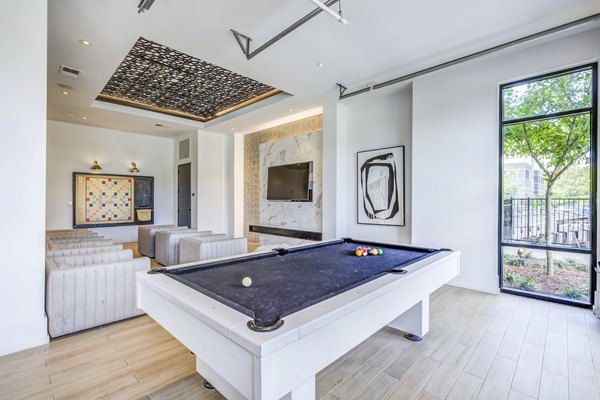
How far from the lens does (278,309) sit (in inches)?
52.4

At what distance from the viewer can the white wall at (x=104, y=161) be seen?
6930 mm

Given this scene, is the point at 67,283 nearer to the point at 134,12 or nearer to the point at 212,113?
the point at 134,12

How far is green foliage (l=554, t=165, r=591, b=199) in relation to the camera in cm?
322

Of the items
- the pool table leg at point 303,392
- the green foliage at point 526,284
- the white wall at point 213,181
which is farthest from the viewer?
the white wall at point 213,181

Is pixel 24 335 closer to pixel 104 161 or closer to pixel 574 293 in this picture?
pixel 574 293

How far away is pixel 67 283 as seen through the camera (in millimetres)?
2557

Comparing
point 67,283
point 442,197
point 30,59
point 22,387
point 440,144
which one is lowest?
point 22,387

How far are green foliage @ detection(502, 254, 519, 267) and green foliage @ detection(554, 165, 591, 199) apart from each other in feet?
2.99

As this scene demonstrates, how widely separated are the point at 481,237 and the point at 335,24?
3263mm

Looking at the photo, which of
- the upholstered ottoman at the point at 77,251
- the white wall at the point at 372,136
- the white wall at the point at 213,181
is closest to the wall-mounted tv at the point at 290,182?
the white wall at the point at 372,136

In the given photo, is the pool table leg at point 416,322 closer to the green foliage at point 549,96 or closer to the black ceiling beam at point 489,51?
the green foliage at point 549,96

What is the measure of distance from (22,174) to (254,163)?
5.55 meters

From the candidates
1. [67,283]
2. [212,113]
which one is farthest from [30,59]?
[212,113]

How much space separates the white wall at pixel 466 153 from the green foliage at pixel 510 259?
0.15 meters
